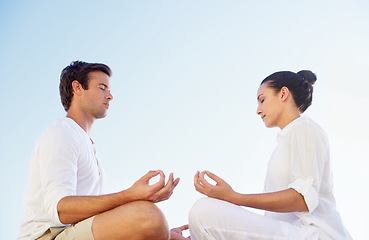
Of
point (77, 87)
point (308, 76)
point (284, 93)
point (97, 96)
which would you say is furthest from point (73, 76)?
point (308, 76)

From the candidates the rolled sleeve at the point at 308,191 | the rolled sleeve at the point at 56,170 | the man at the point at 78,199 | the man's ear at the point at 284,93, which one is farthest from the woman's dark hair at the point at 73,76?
the rolled sleeve at the point at 308,191

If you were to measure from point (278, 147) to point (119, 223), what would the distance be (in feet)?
4.61

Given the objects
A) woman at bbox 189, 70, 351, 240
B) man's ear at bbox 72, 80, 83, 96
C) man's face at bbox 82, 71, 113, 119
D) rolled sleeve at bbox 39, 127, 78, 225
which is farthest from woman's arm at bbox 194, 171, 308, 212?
man's ear at bbox 72, 80, 83, 96

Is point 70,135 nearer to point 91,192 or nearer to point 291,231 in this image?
point 91,192

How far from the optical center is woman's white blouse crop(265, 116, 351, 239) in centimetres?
255

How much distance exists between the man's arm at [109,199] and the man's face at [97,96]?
135 centimetres

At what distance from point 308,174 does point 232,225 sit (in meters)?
0.66

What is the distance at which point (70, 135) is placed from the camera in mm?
2805

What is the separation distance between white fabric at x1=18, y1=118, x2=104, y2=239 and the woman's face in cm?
158

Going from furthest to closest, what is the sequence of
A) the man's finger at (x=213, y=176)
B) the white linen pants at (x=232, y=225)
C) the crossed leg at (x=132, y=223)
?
1. the man's finger at (x=213, y=176)
2. the white linen pants at (x=232, y=225)
3. the crossed leg at (x=132, y=223)

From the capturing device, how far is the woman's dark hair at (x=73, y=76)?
3.67m

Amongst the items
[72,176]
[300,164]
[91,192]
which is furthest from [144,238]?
[300,164]

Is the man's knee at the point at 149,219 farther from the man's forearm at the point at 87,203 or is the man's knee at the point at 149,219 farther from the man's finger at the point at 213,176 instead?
the man's finger at the point at 213,176

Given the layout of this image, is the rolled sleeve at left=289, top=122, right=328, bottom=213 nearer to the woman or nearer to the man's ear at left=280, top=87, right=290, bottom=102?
the woman
